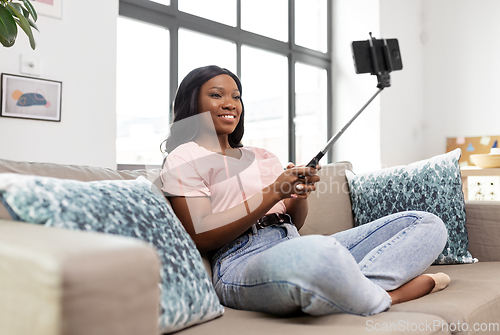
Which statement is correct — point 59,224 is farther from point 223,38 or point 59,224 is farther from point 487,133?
point 487,133

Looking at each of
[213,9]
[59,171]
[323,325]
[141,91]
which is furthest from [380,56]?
[213,9]

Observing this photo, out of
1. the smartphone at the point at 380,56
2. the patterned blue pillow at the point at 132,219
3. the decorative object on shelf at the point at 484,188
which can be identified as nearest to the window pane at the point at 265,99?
the decorative object on shelf at the point at 484,188

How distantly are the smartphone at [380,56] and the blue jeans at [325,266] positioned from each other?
43 centimetres

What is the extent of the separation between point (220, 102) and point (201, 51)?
1.72m

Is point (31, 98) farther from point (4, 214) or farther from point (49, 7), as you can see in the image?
point (4, 214)

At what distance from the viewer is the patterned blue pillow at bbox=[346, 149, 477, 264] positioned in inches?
60.2

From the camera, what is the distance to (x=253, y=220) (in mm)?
1098

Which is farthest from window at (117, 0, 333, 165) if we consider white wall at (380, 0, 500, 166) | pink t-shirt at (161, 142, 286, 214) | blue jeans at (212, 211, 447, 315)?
blue jeans at (212, 211, 447, 315)

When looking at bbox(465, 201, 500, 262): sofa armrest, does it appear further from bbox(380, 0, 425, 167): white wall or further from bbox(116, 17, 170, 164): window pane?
bbox(380, 0, 425, 167): white wall

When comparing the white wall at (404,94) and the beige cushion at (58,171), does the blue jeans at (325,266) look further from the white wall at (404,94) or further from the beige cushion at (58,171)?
the white wall at (404,94)

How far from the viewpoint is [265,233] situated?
117cm

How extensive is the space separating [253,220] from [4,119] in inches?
56.4

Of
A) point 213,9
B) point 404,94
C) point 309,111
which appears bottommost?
point 309,111

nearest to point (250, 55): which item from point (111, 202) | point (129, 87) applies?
point (129, 87)
